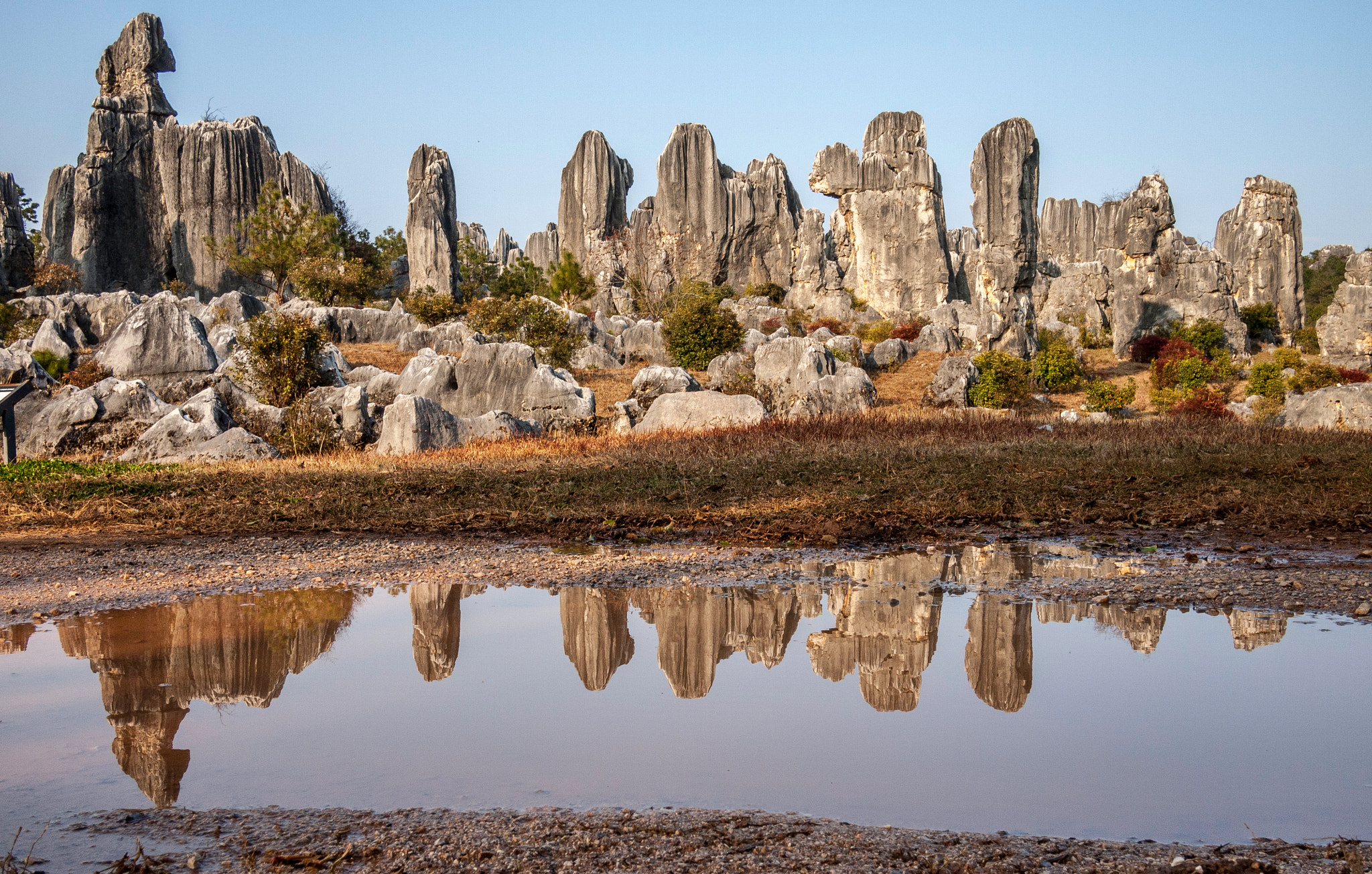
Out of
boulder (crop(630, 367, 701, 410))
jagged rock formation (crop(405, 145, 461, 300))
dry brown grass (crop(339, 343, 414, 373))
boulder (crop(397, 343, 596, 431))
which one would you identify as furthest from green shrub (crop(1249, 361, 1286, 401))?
jagged rock formation (crop(405, 145, 461, 300))

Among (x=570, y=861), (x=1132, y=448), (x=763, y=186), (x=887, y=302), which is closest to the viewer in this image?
(x=570, y=861)

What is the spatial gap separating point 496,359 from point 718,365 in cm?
802

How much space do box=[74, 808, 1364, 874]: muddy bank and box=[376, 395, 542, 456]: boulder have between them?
13.3m

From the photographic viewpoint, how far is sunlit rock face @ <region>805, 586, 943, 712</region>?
4.41m

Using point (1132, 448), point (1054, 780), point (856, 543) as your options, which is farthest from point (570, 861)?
point (1132, 448)

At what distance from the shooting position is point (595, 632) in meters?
5.39

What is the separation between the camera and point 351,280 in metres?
44.1

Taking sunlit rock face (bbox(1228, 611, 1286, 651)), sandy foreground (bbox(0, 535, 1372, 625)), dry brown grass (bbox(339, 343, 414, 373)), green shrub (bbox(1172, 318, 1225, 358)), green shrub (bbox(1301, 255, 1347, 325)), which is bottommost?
sunlit rock face (bbox(1228, 611, 1286, 651))

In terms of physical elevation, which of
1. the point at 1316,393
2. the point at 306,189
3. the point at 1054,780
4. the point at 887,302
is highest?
the point at 306,189

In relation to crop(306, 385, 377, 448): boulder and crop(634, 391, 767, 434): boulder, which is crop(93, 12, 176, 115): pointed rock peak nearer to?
crop(306, 385, 377, 448): boulder

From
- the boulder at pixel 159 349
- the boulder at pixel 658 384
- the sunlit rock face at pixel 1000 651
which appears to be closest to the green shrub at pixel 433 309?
the boulder at pixel 159 349

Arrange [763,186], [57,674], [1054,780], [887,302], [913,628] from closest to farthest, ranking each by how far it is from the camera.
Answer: [1054,780]
[57,674]
[913,628]
[887,302]
[763,186]

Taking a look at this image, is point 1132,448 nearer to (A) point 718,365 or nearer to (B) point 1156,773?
(B) point 1156,773

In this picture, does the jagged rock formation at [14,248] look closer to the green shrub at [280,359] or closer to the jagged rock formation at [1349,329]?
the green shrub at [280,359]
